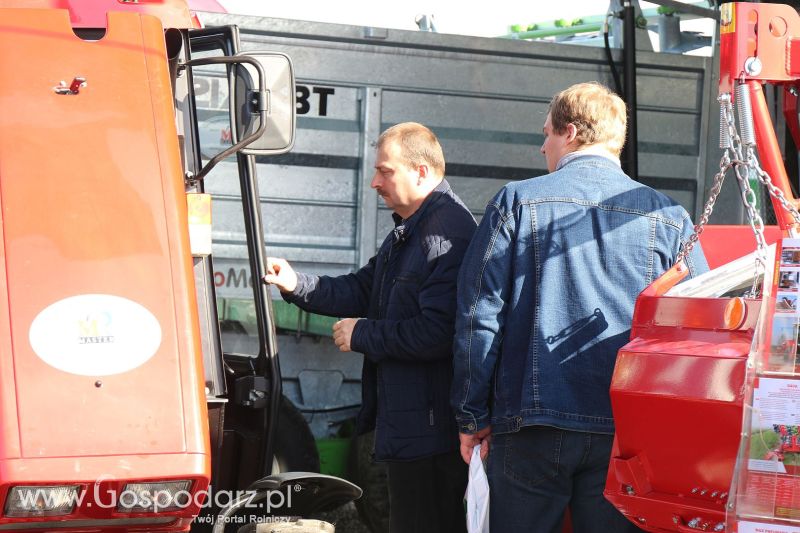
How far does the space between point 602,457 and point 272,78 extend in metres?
1.40

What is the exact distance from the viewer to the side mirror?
10.7ft

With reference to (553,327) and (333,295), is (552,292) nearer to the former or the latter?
(553,327)

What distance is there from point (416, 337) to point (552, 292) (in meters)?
0.55

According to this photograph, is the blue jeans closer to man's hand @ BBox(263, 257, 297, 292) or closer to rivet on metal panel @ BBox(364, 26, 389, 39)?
man's hand @ BBox(263, 257, 297, 292)

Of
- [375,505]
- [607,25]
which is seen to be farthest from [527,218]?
[607,25]

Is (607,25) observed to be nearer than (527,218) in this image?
No

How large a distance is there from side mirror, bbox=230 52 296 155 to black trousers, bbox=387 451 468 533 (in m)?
1.03

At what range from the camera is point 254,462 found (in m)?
3.67

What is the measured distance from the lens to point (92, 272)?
103 inches

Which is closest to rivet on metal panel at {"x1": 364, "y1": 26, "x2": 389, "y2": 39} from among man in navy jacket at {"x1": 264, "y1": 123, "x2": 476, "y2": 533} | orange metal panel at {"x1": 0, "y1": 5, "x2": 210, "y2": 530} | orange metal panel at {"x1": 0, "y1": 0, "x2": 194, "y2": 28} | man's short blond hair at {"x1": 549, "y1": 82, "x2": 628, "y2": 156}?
man in navy jacket at {"x1": 264, "y1": 123, "x2": 476, "y2": 533}

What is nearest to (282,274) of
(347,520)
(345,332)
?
(345,332)

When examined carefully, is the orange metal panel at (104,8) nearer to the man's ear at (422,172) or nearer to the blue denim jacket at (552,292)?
the man's ear at (422,172)

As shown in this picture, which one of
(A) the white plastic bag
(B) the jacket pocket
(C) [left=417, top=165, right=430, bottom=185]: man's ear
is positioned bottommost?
(A) the white plastic bag

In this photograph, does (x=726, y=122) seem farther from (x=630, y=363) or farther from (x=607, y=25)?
(x=607, y=25)
